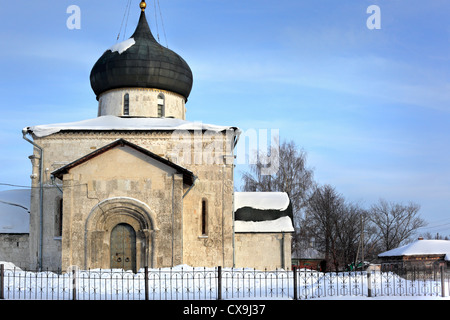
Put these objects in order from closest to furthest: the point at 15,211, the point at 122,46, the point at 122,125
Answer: the point at 122,125
the point at 15,211
the point at 122,46

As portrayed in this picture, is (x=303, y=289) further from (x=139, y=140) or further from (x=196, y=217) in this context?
(x=139, y=140)

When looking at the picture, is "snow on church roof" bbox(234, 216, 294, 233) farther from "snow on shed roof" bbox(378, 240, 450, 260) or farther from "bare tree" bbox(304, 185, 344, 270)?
"bare tree" bbox(304, 185, 344, 270)

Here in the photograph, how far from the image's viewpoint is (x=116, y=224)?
16578 mm

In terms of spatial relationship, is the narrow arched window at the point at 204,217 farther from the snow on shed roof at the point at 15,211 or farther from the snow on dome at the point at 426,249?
the snow on dome at the point at 426,249

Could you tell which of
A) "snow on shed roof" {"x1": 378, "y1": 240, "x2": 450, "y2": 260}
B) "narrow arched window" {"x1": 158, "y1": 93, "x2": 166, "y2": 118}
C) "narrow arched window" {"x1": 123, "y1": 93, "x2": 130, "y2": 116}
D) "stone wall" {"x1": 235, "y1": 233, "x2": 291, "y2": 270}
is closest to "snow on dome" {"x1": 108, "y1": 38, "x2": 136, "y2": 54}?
"narrow arched window" {"x1": 123, "y1": 93, "x2": 130, "y2": 116}

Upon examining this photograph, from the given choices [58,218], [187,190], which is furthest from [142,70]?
[58,218]

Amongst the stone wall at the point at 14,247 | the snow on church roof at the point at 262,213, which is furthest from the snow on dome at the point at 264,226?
the stone wall at the point at 14,247

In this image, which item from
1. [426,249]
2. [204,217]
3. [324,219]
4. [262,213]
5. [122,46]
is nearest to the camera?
[204,217]

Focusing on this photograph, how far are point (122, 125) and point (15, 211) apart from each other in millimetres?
5197

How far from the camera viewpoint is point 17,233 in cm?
1898

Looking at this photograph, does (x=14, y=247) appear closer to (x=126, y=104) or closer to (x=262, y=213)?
(x=126, y=104)
